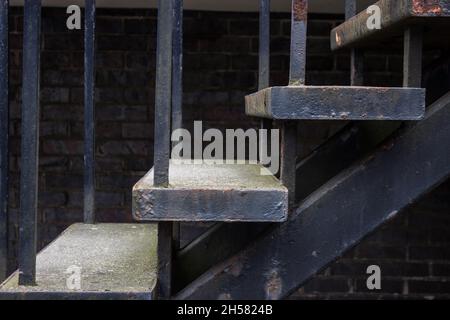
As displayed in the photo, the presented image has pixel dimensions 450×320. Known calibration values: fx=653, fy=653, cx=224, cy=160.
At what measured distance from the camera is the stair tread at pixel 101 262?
1302mm

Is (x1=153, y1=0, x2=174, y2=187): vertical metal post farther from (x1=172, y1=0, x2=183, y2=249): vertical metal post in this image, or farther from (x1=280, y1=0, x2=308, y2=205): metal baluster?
(x1=172, y1=0, x2=183, y2=249): vertical metal post

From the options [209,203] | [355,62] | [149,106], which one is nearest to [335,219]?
[209,203]

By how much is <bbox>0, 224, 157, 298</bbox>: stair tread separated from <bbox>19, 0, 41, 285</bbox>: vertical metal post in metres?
0.08

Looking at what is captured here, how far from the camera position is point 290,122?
4.53 feet

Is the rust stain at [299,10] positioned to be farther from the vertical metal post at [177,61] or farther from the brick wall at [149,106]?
the brick wall at [149,106]

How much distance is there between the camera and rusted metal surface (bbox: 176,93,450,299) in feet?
4.65

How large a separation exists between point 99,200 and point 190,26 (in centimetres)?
106

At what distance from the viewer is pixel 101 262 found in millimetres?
1584

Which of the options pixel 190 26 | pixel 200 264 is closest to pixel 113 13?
pixel 190 26

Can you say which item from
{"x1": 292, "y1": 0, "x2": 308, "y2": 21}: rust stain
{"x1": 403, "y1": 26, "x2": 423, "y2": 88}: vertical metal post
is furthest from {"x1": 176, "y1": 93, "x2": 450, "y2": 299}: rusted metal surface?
{"x1": 292, "y1": 0, "x2": 308, "y2": 21}: rust stain

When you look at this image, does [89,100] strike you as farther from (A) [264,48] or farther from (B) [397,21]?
(B) [397,21]

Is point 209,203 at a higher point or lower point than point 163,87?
lower

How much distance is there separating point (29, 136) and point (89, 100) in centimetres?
60

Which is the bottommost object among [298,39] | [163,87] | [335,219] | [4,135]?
[335,219]
